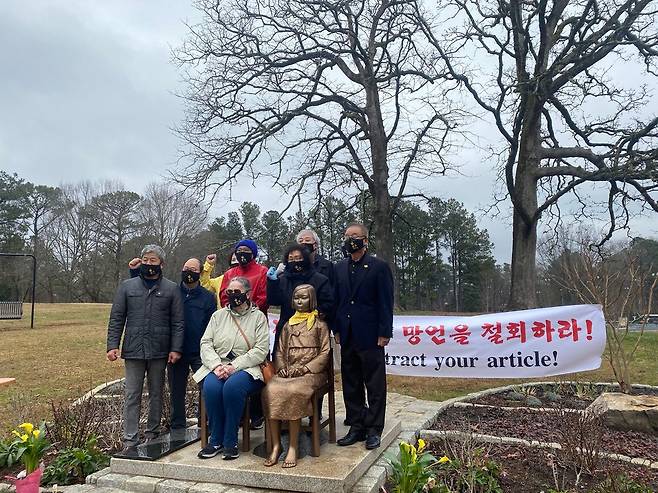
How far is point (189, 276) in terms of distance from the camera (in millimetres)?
5324

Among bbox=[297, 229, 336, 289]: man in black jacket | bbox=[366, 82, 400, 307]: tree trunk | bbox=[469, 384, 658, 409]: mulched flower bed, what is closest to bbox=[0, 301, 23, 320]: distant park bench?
bbox=[366, 82, 400, 307]: tree trunk

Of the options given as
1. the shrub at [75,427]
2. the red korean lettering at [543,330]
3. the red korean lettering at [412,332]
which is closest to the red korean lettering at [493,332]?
the red korean lettering at [543,330]

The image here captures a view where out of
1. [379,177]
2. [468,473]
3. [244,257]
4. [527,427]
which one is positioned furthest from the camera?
[379,177]

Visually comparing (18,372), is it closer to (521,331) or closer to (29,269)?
(521,331)

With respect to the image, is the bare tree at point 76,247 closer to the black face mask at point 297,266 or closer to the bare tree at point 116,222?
the bare tree at point 116,222

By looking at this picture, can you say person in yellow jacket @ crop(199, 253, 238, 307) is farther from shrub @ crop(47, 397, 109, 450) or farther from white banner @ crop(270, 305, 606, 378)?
white banner @ crop(270, 305, 606, 378)

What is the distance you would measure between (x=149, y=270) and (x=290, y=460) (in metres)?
2.18

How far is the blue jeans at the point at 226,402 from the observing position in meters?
4.47

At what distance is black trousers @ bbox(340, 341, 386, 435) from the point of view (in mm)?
4746

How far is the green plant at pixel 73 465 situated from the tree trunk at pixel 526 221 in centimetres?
1032

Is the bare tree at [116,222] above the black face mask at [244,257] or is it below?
above

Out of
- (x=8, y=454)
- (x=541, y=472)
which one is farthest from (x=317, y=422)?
(x=8, y=454)

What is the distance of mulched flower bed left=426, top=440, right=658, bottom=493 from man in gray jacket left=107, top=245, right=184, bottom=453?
2403 mm

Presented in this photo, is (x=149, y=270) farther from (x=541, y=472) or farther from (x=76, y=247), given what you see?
(x=76, y=247)
